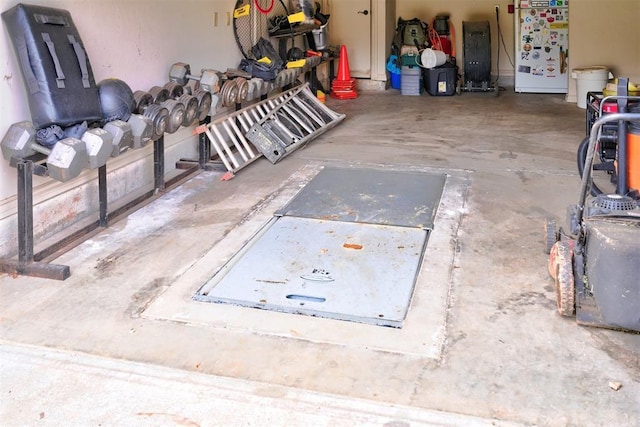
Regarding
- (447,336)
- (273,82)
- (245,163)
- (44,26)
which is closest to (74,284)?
(44,26)

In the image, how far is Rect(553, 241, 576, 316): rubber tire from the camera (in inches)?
99.4

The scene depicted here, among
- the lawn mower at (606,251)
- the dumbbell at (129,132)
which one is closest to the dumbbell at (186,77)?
the dumbbell at (129,132)

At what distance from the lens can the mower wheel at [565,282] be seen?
2.53 meters

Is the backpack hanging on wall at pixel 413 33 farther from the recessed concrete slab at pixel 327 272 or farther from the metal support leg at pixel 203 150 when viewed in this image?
the recessed concrete slab at pixel 327 272

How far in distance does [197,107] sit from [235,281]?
1920 millimetres

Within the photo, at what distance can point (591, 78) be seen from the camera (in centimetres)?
739

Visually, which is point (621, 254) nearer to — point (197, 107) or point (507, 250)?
point (507, 250)

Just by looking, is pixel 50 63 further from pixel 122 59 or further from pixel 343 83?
pixel 343 83

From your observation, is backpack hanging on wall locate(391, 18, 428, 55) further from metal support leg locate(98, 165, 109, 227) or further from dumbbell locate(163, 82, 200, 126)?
metal support leg locate(98, 165, 109, 227)

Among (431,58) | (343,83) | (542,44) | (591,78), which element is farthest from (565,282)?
(542,44)

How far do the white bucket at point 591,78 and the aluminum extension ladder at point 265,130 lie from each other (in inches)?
130

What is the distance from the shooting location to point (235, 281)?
3027mm

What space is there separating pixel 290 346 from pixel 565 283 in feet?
3.84

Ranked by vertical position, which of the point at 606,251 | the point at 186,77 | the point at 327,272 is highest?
the point at 186,77
